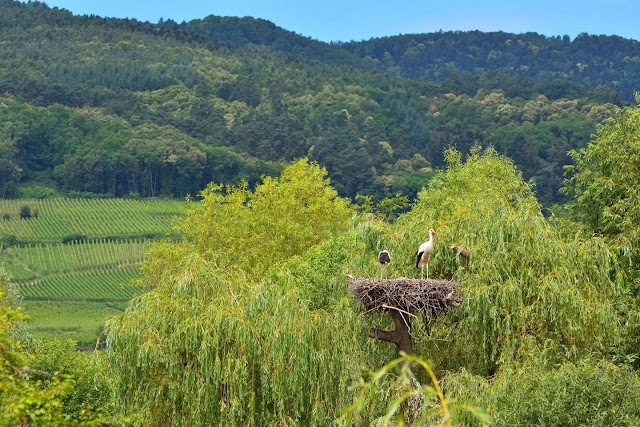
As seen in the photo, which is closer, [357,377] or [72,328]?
[357,377]

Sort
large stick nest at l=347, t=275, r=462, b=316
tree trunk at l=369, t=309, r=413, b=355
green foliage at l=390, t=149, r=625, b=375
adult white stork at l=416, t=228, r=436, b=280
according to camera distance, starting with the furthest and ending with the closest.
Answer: green foliage at l=390, t=149, r=625, b=375, adult white stork at l=416, t=228, r=436, b=280, tree trunk at l=369, t=309, r=413, b=355, large stick nest at l=347, t=275, r=462, b=316

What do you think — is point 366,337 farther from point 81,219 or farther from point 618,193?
point 81,219

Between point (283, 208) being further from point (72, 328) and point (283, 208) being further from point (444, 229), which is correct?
point (72, 328)

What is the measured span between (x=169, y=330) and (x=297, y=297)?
3109 millimetres

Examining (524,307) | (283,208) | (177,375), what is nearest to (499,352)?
(524,307)

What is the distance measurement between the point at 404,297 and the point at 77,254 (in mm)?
110252

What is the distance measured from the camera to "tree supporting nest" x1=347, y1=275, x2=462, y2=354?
82.8 feet

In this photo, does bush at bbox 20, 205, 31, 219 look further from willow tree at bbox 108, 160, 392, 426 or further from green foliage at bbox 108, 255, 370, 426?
green foliage at bbox 108, 255, 370, 426

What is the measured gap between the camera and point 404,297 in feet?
82.9

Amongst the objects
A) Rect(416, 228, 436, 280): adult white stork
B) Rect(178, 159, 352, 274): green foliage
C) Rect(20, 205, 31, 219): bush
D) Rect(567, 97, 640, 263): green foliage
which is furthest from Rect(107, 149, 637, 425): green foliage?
Rect(20, 205, 31, 219): bush

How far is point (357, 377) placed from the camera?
2641 centimetres

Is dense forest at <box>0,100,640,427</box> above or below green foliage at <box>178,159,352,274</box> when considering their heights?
above

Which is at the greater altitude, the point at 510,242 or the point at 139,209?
the point at 510,242

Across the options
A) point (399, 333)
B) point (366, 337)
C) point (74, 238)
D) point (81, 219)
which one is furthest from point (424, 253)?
point (81, 219)
